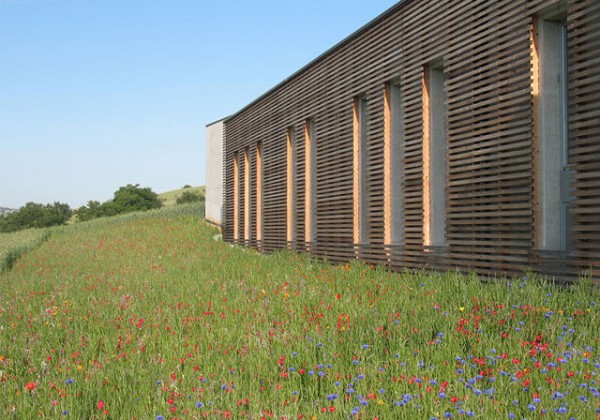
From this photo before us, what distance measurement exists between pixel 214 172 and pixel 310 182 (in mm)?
13120

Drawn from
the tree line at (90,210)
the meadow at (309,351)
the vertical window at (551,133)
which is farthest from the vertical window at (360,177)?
the tree line at (90,210)

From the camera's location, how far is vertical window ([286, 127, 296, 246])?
18.2m

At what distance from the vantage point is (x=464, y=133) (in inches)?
394

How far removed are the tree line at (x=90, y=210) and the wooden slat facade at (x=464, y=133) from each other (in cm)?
7683

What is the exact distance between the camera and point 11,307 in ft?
31.1

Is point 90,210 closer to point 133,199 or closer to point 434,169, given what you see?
point 133,199

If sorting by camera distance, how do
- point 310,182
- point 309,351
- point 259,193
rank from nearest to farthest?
point 309,351 → point 310,182 → point 259,193

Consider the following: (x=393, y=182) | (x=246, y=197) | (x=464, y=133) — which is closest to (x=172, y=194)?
(x=246, y=197)

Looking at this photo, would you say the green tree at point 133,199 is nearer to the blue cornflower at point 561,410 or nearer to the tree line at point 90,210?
the tree line at point 90,210

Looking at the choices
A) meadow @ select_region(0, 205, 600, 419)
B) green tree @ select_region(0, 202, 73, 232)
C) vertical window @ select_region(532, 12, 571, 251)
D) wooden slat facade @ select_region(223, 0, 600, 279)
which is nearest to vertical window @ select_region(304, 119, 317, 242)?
wooden slat facade @ select_region(223, 0, 600, 279)

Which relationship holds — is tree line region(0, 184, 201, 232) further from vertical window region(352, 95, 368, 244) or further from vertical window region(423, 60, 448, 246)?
vertical window region(423, 60, 448, 246)

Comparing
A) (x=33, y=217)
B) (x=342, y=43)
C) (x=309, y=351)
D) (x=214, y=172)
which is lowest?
(x=309, y=351)

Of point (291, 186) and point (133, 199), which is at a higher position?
point (133, 199)

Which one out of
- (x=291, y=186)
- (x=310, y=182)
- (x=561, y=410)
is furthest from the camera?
(x=291, y=186)
